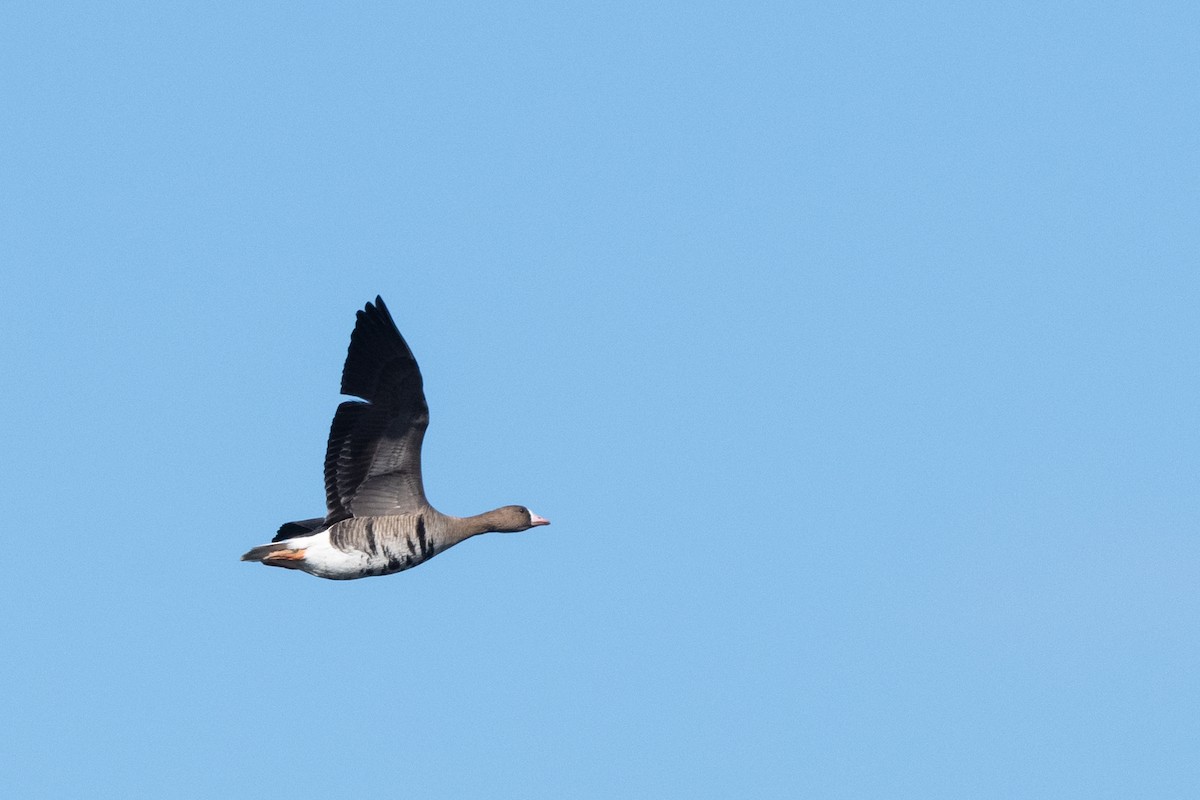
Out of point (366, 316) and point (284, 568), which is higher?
point (366, 316)

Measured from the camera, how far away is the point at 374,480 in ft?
156

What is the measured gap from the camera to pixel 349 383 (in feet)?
154

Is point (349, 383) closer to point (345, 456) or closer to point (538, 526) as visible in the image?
point (345, 456)

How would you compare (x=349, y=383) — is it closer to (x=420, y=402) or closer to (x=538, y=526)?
(x=420, y=402)

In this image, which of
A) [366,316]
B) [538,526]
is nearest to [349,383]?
[366,316]

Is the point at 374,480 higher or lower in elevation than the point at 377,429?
lower

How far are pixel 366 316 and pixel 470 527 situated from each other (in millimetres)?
3948

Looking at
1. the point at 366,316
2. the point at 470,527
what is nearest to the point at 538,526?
the point at 470,527

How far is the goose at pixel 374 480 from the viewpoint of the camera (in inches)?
1845

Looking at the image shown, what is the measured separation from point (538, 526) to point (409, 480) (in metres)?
2.73

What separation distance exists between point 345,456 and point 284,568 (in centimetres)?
204

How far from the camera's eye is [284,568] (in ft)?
157

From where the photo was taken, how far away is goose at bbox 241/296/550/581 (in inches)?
1845

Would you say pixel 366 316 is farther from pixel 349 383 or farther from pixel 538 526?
pixel 538 526
